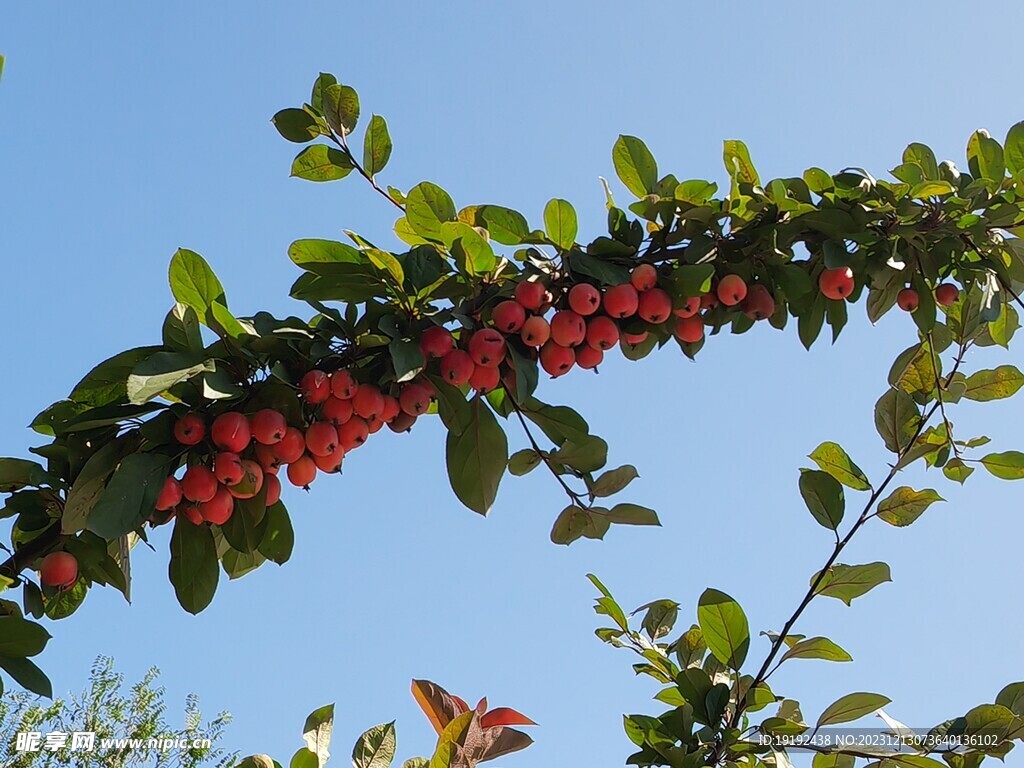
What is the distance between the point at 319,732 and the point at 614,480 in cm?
55

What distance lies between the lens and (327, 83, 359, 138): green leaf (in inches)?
63.2

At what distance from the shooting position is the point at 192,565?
134 centimetres

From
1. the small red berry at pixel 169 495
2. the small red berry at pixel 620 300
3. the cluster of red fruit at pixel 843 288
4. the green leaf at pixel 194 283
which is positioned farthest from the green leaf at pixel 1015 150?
the small red berry at pixel 169 495

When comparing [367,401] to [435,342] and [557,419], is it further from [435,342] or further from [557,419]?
[557,419]

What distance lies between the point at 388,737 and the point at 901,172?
1088mm

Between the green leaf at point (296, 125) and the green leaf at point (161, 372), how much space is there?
1.83 feet

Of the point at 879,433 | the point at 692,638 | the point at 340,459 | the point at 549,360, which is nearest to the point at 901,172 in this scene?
the point at 879,433

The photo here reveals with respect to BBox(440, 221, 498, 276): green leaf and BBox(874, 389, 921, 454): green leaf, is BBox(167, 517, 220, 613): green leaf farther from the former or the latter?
BBox(874, 389, 921, 454): green leaf

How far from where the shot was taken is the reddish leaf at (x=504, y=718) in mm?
1424

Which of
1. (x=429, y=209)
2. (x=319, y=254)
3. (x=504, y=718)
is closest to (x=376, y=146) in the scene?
(x=429, y=209)

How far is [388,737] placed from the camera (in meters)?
1.33

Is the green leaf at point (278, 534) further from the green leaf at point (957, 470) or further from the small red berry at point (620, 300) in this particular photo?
the green leaf at point (957, 470)

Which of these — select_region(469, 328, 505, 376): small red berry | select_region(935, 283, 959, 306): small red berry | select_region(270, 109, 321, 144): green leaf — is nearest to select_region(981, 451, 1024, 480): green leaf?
select_region(935, 283, 959, 306): small red berry

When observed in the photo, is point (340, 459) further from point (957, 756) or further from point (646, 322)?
point (957, 756)
